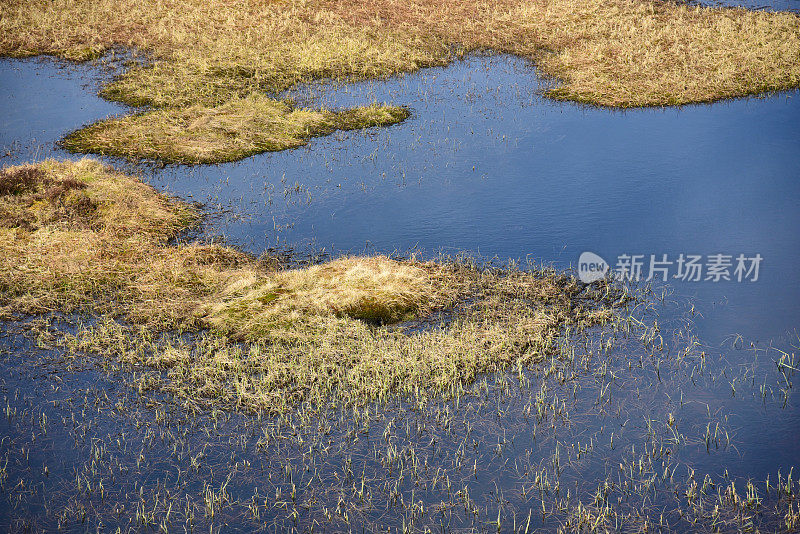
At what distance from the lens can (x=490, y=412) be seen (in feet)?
31.6

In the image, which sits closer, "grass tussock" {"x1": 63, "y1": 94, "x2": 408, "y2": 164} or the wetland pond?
the wetland pond

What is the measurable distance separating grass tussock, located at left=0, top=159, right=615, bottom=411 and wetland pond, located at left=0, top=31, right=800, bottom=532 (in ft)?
1.50

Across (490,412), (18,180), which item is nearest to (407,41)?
(18,180)

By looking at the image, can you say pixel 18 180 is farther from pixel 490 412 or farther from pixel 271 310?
pixel 490 412

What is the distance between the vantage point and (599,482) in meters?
8.44

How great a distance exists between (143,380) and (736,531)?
735 cm

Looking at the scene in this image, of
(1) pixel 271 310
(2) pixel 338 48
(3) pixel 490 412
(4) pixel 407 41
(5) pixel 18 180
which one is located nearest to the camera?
(3) pixel 490 412

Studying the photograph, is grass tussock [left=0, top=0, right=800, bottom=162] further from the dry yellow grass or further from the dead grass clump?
the dead grass clump

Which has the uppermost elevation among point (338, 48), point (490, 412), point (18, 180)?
point (338, 48)

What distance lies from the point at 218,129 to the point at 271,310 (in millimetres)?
8894

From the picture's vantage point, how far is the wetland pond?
321 inches

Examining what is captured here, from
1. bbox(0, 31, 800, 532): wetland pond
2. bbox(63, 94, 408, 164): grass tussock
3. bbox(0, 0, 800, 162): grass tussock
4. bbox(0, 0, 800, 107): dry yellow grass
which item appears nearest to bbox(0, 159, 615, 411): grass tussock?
bbox(0, 31, 800, 532): wetland pond

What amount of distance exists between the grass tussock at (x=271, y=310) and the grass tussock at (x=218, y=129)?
3747mm

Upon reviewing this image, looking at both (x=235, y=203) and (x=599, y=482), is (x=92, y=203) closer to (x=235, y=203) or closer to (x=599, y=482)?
(x=235, y=203)
